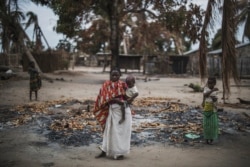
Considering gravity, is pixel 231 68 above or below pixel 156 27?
below

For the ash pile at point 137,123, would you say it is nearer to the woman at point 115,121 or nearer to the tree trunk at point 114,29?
the woman at point 115,121

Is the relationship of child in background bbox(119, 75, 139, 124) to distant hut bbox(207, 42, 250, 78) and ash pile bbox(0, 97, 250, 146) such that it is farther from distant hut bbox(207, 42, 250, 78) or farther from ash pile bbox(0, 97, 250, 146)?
distant hut bbox(207, 42, 250, 78)

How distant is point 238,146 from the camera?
6.71 m

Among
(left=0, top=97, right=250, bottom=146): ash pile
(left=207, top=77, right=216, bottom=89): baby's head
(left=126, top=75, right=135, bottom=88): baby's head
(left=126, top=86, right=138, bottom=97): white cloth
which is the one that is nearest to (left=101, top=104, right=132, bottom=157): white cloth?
(left=126, top=86, right=138, bottom=97): white cloth

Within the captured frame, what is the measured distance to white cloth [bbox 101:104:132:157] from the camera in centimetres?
559

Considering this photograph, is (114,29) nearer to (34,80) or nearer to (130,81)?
(34,80)

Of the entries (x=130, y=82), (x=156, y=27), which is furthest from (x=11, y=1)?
(x=130, y=82)

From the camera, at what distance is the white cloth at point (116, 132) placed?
18.3 feet

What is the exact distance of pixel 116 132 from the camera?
18.3 feet

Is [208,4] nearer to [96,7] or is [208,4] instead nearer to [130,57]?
[96,7]

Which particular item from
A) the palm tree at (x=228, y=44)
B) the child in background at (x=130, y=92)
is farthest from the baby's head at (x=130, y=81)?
the palm tree at (x=228, y=44)

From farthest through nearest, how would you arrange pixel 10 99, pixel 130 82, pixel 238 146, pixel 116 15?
pixel 116 15 < pixel 10 99 < pixel 238 146 < pixel 130 82

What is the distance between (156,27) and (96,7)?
909 centimetres

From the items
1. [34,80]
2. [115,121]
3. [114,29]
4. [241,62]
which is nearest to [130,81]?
[115,121]
